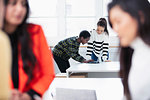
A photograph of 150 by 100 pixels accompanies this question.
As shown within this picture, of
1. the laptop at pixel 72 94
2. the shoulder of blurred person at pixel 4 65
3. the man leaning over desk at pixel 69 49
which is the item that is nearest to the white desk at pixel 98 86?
the laptop at pixel 72 94

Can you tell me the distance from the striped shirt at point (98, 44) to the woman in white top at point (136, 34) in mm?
3012

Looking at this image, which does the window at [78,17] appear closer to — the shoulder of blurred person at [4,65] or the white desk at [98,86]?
the white desk at [98,86]

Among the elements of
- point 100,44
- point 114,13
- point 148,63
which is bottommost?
point 100,44

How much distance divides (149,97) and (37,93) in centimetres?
41

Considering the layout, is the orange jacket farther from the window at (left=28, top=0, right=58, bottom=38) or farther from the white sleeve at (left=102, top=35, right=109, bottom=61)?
the window at (left=28, top=0, right=58, bottom=38)

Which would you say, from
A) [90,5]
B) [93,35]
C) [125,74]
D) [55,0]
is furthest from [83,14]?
[125,74]

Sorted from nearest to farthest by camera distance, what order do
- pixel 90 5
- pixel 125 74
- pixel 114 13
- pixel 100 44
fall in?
1. pixel 114 13
2. pixel 125 74
3. pixel 100 44
4. pixel 90 5

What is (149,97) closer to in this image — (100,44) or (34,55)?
(34,55)

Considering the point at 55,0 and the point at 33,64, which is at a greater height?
the point at 55,0

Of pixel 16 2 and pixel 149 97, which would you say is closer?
pixel 16 2

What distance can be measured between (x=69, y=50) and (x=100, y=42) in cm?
60

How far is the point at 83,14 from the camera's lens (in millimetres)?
5215

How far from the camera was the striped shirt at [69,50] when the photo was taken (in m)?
3.60

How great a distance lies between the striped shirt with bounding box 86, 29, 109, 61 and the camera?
3758mm
